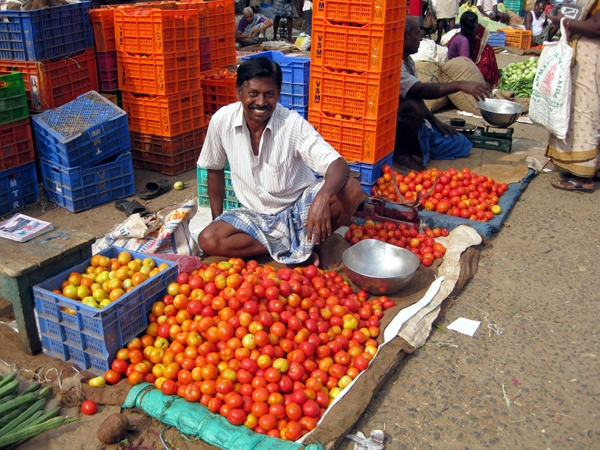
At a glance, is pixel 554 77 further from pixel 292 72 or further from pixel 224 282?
pixel 224 282

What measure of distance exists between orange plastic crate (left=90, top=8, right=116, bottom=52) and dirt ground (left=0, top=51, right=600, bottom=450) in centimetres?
254

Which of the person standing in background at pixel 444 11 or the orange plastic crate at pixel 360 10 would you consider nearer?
the orange plastic crate at pixel 360 10

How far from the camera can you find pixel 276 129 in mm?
4062

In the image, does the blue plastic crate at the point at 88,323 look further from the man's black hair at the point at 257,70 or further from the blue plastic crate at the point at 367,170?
the blue plastic crate at the point at 367,170

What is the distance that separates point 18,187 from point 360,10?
374 centimetres

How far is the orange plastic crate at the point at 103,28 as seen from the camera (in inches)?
259

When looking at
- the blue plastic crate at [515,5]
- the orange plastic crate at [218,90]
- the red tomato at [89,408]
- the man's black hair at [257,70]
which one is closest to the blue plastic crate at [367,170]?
the man's black hair at [257,70]

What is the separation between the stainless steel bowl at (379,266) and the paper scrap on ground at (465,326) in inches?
17.0

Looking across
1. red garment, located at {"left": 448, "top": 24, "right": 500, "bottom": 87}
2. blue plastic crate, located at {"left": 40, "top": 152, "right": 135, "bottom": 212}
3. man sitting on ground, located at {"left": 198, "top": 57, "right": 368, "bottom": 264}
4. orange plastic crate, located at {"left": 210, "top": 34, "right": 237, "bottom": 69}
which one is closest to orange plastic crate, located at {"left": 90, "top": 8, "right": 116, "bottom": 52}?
blue plastic crate, located at {"left": 40, "top": 152, "right": 135, "bottom": 212}

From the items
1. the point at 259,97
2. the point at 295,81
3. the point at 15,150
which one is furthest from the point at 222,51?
the point at 259,97

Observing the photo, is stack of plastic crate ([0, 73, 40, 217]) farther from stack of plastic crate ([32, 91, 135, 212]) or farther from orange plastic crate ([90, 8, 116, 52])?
orange plastic crate ([90, 8, 116, 52])

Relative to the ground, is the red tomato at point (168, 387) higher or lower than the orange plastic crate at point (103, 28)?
lower

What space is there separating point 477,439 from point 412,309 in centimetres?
105

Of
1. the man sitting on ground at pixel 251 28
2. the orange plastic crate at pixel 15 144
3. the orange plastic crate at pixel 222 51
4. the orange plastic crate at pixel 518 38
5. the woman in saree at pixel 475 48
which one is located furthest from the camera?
the orange plastic crate at pixel 518 38
